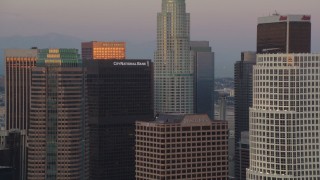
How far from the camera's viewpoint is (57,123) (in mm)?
146750

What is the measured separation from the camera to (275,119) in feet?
315

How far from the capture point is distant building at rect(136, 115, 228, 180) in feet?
400

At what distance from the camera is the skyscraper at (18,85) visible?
558 ft

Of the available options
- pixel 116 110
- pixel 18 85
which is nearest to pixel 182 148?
pixel 116 110

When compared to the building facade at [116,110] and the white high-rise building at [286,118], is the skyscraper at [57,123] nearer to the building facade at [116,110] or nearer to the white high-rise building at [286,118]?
the building facade at [116,110]

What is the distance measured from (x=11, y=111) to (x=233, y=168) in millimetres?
46059

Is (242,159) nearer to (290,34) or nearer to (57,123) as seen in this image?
(57,123)

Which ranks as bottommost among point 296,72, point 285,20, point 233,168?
point 233,168

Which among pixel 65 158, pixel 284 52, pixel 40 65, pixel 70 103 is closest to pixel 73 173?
pixel 65 158

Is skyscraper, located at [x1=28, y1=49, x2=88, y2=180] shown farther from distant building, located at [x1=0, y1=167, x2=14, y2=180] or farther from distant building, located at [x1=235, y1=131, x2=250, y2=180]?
distant building, located at [x1=235, y1=131, x2=250, y2=180]

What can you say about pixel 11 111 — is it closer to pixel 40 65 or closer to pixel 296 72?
pixel 40 65

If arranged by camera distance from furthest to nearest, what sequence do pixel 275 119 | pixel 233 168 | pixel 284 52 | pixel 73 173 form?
pixel 233 168
pixel 73 173
pixel 284 52
pixel 275 119

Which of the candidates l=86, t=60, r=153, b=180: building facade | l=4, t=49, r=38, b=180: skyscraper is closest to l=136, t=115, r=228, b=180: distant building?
l=86, t=60, r=153, b=180: building facade

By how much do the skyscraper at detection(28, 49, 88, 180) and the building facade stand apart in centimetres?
1610
